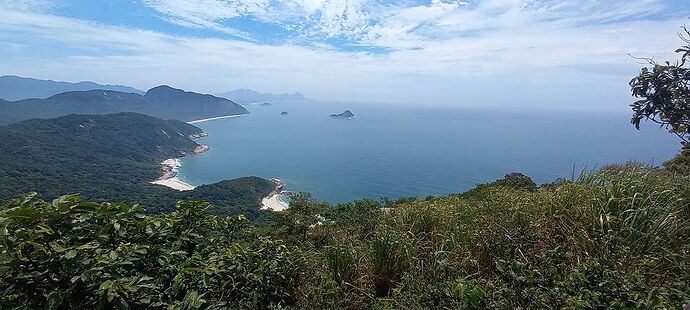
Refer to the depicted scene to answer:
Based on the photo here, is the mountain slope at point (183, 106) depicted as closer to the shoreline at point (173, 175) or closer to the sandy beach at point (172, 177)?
the shoreline at point (173, 175)

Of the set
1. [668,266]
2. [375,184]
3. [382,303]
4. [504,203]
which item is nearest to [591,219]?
[668,266]

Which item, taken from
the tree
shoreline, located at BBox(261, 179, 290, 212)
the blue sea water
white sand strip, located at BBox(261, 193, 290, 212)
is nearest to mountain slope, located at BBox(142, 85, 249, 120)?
the blue sea water

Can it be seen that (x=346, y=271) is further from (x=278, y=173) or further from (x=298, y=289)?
(x=278, y=173)

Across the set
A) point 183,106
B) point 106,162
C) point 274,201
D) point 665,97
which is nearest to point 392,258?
point 665,97

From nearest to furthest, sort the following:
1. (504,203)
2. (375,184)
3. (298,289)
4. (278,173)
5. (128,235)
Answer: (128,235) < (298,289) < (504,203) < (375,184) < (278,173)

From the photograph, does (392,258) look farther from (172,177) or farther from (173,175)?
(173,175)

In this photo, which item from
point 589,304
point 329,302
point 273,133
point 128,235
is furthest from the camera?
point 273,133

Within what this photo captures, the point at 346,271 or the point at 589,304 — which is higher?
the point at 589,304
